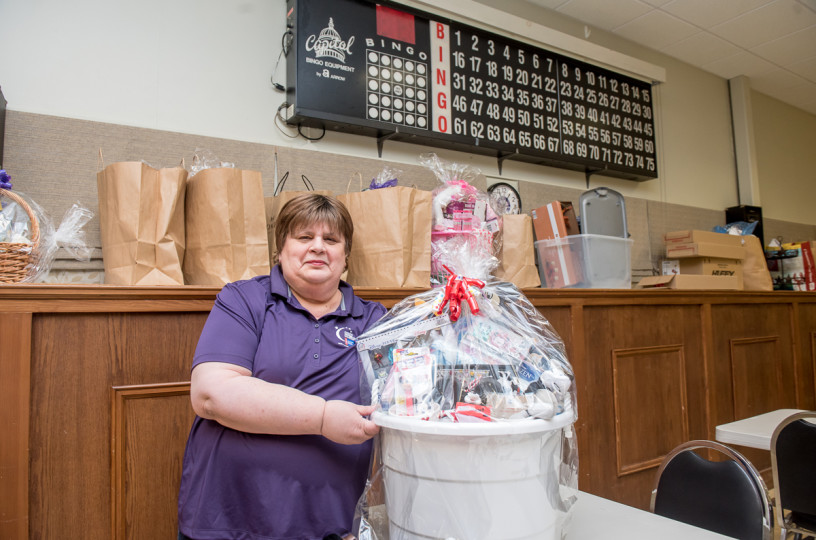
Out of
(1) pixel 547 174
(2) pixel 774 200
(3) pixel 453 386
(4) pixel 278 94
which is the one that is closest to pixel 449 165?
(4) pixel 278 94

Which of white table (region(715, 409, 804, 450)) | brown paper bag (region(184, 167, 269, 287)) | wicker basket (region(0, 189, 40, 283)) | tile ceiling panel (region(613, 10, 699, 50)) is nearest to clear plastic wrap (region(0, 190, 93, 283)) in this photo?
wicker basket (region(0, 189, 40, 283))

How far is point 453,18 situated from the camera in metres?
2.74

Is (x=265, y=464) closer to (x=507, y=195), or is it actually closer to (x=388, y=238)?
(x=388, y=238)

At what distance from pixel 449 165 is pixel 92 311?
4.98ft

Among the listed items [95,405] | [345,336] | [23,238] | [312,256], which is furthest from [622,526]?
[23,238]

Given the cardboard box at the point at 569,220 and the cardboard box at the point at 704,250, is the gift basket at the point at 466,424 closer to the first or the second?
the cardboard box at the point at 569,220

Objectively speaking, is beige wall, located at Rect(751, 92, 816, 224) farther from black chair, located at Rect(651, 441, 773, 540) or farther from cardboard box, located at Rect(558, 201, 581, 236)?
black chair, located at Rect(651, 441, 773, 540)

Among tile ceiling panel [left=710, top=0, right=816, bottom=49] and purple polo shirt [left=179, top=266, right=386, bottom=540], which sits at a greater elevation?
tile ceiling panel [left=710, top=0, right=816, bottom=49]

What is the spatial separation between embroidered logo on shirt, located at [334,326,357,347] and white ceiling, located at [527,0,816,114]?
268 centimetres

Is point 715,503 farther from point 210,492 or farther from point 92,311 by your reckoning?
point 92,311

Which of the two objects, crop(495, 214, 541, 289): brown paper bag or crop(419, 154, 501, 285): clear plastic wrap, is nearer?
crop(419, 154, 501, 285): clear plastic wrap

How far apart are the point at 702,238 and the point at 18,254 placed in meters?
3.28

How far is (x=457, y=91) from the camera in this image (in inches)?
107

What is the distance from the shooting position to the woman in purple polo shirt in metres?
1.01
